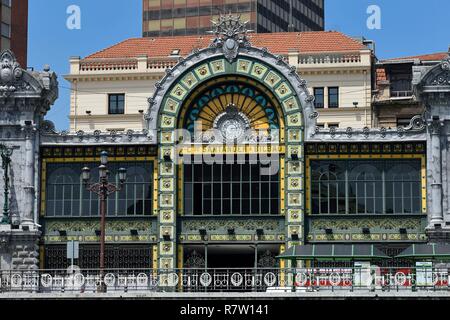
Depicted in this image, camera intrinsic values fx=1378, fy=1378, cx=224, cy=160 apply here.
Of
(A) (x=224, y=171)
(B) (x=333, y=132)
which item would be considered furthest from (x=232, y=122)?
(B) (x=333, y=132)

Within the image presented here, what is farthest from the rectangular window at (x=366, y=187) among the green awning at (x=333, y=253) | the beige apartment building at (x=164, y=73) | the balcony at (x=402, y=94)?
the balcony at (x=402, y=94)

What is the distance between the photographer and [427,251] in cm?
6669

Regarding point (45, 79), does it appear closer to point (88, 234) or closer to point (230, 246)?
point (88, 234)

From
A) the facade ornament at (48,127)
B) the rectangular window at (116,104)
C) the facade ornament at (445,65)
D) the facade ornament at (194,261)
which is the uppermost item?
the rectangular window at (116,104)

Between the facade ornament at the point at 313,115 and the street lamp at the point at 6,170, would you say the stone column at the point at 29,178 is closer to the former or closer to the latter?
the street lamp at the point at 6,170

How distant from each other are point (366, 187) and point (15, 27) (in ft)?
176

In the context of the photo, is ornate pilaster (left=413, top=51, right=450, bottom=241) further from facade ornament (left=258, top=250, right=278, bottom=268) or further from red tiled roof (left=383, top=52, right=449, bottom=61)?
red tiled roof (left=383, top=52, right=449, bottom=61)

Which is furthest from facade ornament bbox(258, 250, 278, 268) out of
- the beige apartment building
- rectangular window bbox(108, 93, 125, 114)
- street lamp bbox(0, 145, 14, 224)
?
rectangular window bbox(108, 93, 125, 114)

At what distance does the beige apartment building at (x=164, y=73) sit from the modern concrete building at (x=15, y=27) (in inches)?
502

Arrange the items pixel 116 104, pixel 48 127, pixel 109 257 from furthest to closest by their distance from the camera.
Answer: pixel 116 104, pixel 48 127, pixel 109 257

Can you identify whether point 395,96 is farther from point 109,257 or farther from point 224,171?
point 109,257

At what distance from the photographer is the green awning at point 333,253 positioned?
66938 mm
